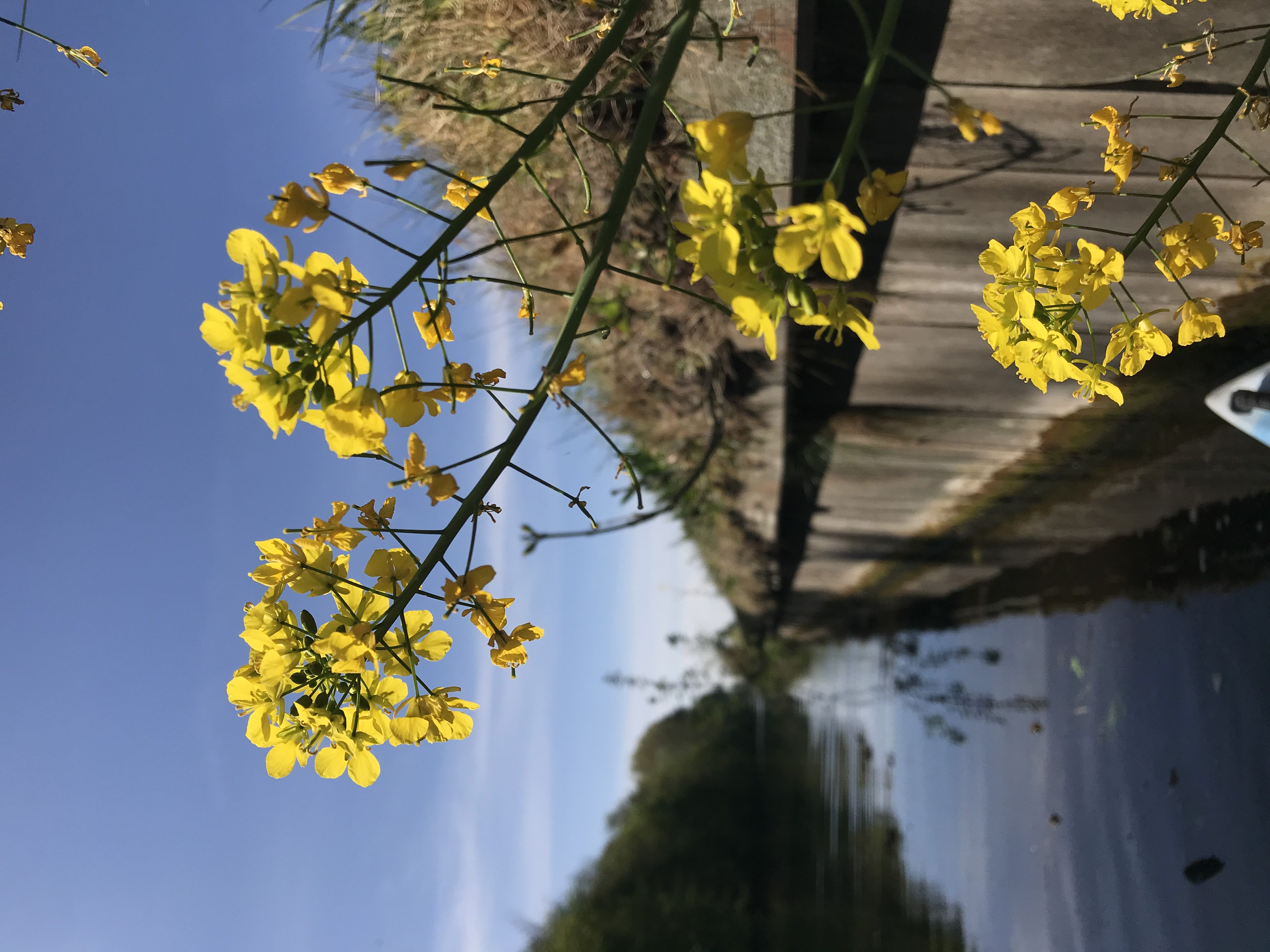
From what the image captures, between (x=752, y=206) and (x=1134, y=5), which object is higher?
(x=1134, y=5)

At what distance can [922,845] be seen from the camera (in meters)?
3.89

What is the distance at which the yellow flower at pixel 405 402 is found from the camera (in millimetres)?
451

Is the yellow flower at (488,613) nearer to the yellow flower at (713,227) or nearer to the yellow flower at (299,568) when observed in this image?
the yellow flower at (299,568)

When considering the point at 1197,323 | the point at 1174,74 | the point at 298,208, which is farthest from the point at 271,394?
the point at 1174,74

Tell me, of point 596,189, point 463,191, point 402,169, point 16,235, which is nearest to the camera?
point 402,169

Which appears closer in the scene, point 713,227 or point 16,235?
point 713,227

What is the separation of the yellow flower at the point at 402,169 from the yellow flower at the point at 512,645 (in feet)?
1.05

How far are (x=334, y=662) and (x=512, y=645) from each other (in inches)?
4.9

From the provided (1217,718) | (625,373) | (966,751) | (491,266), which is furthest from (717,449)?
(966,751)

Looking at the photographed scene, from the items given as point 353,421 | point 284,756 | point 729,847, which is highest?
point 353,421

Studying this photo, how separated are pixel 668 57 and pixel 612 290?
3.96 feet

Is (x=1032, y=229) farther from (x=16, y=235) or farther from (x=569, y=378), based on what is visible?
(x=16, y=235)

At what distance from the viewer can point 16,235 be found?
0.95 m

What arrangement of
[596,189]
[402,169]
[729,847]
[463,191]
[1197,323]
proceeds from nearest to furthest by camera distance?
1. [402,169]
2. [463,191]
3. [1197,323]
4. [596,189]
5. [729,847]
